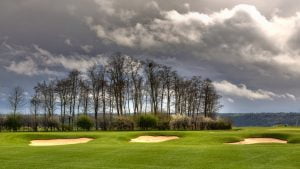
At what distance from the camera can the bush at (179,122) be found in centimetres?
7656

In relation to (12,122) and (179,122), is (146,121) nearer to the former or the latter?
(179,122)

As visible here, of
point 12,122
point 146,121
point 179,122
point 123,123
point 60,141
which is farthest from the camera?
point 179,122

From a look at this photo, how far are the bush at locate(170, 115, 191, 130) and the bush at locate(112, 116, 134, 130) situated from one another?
8390 mm

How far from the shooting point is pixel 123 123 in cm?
7419

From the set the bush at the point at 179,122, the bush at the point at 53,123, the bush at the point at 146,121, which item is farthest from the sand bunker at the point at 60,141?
the bush at the point at 53,123

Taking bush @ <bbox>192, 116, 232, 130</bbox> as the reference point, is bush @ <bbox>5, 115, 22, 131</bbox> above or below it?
above

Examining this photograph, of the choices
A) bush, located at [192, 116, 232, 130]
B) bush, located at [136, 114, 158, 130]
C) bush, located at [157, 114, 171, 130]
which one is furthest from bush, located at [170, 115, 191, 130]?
bush, located at [136, 114, 158, 130]

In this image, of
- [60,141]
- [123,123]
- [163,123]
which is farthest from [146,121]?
[60,141]

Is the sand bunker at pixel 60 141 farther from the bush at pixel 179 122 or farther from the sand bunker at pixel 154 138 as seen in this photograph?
the bush at pixel 179 122

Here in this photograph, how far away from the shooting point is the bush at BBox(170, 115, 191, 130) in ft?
251

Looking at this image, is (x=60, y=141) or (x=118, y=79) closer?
(x=60, y=141)

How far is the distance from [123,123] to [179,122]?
11.9 m

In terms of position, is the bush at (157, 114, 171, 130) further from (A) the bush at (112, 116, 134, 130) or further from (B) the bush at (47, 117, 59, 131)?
(B) the bush at (47, 117, 59, 131)

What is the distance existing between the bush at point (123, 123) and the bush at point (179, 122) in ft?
27.5
